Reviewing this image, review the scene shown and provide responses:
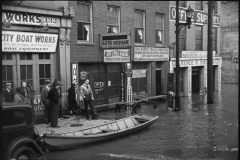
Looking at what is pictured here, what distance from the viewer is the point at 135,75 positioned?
858 inches

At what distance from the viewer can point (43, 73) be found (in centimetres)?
1585

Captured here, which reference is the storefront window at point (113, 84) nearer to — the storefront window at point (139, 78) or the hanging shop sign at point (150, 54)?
the storefront window at point (139, 78)

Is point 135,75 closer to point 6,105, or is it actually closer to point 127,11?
point 127,11

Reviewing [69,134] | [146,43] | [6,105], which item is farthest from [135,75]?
[6,105]

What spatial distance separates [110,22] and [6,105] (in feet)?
40.2

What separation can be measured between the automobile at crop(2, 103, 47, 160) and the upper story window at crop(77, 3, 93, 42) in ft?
31.9

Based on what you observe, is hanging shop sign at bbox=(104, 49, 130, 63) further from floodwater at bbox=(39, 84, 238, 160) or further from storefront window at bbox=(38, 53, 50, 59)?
storefront window at bbox=(38, 53, 50, 59)

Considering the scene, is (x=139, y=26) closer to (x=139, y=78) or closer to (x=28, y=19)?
(x=139, y=78)

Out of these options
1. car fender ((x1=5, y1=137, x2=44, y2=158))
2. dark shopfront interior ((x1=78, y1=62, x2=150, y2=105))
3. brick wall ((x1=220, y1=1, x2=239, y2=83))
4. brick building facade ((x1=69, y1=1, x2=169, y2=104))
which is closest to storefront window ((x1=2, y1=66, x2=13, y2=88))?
brick building facade ((x1=69, y1=1, x2=169, y2=104))

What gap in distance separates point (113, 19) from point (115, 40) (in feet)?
9.17

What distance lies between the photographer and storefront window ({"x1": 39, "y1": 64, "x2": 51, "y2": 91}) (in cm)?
1574

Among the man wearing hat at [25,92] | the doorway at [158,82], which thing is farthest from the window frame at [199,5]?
the man wearing hat at [25,92]

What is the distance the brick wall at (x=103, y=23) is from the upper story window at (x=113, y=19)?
9.5 inches

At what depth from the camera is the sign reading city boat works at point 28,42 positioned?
46.6 feet
